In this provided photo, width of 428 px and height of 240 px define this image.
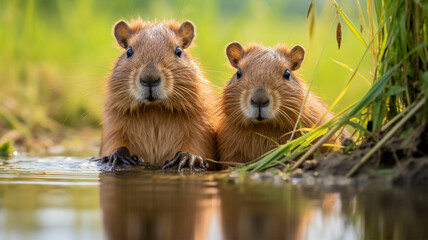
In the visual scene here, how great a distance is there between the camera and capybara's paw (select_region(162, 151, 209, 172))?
16.7 ft

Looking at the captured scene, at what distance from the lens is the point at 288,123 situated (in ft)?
17.3

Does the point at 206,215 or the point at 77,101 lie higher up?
the point at 77,101

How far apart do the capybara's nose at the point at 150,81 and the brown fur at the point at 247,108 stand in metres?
0.62

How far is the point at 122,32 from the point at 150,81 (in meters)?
0.98

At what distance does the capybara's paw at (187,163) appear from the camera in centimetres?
509

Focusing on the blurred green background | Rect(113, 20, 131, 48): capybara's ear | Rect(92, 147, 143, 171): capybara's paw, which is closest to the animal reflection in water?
Rect(92, 147, 143, 171): capybara's paw

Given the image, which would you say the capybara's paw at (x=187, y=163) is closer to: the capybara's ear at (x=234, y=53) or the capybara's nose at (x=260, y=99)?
the capybara's nose at (x=260, y=99)

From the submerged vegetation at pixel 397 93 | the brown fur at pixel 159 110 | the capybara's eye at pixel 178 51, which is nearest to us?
the submerged vegetation at pixel 397 93

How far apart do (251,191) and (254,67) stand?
2.04m

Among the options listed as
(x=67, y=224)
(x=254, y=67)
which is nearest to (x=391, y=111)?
(x=254, y=67)

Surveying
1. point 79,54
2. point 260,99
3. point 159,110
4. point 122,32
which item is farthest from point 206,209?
→ point 79,54

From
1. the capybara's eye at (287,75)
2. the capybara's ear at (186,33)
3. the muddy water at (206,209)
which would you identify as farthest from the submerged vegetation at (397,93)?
the capybara's ear at (186,33)

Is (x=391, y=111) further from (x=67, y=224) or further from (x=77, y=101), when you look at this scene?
(x=77, y=101)

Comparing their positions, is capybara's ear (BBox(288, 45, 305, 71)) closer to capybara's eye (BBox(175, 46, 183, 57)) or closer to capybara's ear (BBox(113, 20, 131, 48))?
capybara's eye (BBox(175, 46, 183, 57))
